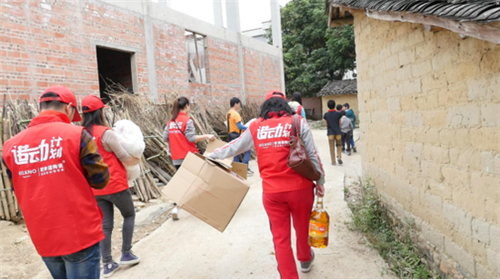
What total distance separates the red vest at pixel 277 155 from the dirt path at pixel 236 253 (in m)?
1.01

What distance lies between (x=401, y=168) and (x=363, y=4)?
176cm

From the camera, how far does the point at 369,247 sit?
373 cm

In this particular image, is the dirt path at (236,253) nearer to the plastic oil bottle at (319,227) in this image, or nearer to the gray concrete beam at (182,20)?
the plastic oil bottle at (319,227)

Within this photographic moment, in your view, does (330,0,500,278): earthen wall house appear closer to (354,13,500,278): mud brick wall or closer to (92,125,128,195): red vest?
(354,13,500,278): mud brick wall

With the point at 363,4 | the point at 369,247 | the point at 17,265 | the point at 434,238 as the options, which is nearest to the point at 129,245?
the point at 17,265

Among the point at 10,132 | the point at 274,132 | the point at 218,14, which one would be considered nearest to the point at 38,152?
the point at 274,132

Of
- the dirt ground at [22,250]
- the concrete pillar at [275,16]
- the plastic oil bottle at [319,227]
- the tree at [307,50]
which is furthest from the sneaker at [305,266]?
the tree at [307,50]

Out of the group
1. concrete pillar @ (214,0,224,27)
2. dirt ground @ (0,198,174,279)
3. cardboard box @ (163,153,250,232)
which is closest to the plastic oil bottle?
cardboard box @ (163,153,250,232)

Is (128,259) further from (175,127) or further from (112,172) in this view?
(175,127)

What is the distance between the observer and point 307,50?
2630 cm

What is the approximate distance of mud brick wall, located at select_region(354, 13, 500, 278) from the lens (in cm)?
223

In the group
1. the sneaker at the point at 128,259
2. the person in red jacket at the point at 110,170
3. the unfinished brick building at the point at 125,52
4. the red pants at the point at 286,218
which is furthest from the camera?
the unfinished brick building at the point at 125,52

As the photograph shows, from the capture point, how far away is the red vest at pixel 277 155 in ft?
9.11

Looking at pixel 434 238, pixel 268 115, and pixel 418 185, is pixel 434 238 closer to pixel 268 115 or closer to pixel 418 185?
pixel 418 185
